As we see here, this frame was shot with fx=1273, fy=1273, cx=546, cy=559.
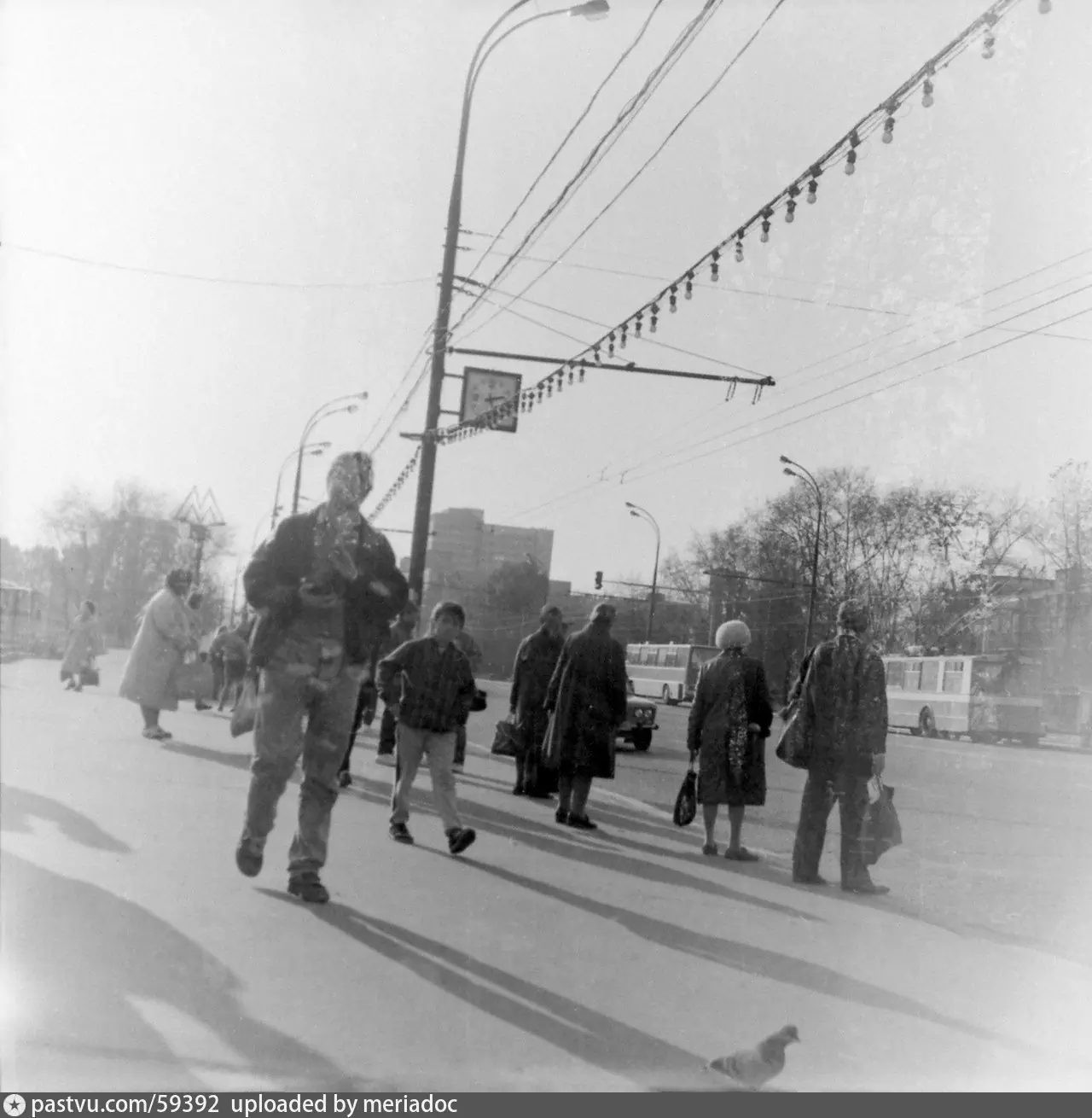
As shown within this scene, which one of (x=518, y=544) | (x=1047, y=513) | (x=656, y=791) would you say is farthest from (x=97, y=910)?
(x=518, y=544)

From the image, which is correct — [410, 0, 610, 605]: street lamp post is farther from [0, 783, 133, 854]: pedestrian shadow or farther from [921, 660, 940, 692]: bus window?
[921, 660, 940, 692]: bus window

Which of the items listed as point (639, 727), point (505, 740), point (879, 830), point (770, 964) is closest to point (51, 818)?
point (770, 964)

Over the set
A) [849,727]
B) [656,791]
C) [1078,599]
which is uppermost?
[1078,599]

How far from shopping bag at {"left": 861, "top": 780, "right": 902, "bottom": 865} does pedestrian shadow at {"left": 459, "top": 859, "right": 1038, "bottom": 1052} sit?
194 centimetres

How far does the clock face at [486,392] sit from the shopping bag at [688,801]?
7.55m

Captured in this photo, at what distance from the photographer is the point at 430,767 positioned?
275 inches

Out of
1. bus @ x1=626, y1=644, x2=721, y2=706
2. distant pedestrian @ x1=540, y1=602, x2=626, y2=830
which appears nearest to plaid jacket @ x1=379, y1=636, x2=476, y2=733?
distant pedestrian @ x1=540, y1=602, x2=626, y2=830

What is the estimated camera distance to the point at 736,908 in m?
6.07

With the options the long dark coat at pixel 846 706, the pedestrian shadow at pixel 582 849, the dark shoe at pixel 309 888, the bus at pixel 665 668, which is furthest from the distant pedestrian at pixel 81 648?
the bus at pixel 665 668

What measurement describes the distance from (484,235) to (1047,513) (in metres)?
21.6

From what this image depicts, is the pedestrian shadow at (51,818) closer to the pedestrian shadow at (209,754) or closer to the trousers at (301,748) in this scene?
the trousers at (301,748)

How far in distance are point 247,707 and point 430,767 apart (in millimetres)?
1857

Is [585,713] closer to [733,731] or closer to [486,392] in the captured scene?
[733,731]

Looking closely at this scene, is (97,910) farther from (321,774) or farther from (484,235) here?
(484,235)
